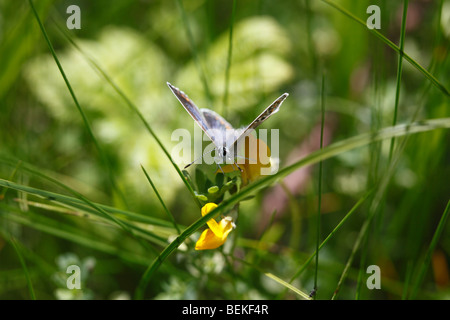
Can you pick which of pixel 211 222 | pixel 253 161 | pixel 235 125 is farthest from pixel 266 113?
pixel 235 125

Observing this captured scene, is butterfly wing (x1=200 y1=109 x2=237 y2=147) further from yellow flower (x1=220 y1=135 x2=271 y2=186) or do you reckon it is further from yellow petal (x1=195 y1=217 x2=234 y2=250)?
yellow petal (x1=195 y1=217 x2=234 y2=250)

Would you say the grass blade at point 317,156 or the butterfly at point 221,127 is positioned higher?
the butterfly at point 221,127

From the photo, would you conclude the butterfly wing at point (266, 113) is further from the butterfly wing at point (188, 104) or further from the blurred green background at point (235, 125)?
the blurred green background at point (235, 125)

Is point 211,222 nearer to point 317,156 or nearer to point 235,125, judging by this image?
point 317,156

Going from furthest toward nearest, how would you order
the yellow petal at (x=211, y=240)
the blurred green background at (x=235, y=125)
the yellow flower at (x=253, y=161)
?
1. the blurred green background at (x=235, y=125)
2. the yellow flower at (x=253, y=161)
3. the yellow petal at (x=211, y=240)

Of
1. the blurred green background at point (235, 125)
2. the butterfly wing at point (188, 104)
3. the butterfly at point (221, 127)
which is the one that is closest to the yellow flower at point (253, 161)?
the butterfly at point (221, 127)
